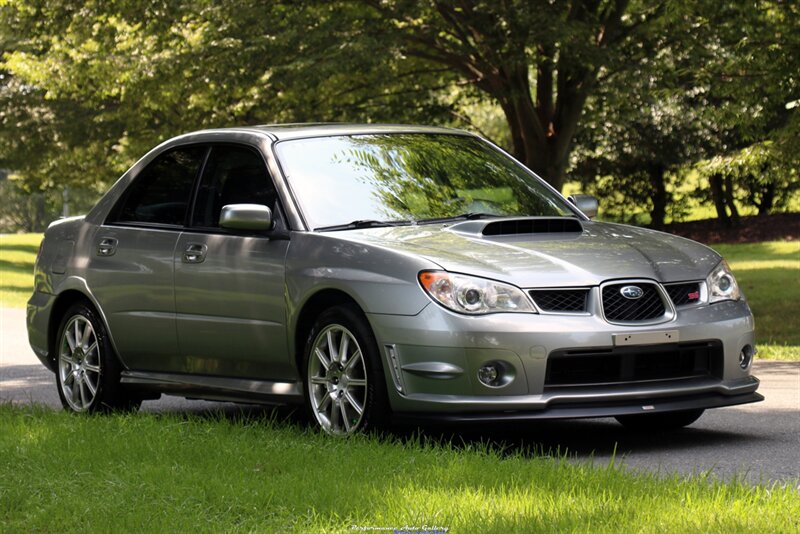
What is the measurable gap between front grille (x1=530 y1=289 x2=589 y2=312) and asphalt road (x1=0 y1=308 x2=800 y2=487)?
70cm

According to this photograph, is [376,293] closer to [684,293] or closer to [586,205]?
[684,293]

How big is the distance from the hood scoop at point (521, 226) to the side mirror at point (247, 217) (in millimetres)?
999

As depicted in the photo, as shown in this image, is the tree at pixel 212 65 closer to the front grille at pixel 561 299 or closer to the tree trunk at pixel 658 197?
the tree trunk at pixel 658 197

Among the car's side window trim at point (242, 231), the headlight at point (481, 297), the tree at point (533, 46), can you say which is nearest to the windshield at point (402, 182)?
the car's side window trim at point (242, 231)

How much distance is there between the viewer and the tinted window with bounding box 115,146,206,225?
29.6 feet

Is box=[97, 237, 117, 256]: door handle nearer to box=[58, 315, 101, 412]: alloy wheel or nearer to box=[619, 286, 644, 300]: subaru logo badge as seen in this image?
box=[58, 315, 101, 412]: alloy wheel

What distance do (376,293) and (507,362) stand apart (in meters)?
0.75

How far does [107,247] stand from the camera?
30.5 ft

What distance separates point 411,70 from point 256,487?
745 inches

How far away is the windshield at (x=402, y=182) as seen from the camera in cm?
816

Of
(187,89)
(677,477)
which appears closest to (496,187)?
(677,477)

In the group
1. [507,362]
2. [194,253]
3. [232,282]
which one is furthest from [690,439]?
[194,253]

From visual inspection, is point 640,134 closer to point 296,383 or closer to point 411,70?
point 411,70

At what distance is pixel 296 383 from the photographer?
7.96m
